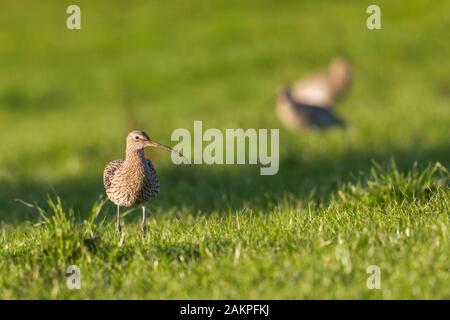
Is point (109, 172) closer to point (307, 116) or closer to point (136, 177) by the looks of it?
point (136, 177)

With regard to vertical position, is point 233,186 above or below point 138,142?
below

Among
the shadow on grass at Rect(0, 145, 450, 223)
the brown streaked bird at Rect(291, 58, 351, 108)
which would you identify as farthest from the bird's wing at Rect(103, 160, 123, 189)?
the brown streaked bird at Rect(291, 58, 351, 108)

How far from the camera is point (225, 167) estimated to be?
47.1 feet

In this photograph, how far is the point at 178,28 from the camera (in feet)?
101

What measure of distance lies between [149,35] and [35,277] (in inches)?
987

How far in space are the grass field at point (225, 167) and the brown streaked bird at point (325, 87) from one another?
2.15ft

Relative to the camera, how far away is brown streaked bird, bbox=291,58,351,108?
824 inches

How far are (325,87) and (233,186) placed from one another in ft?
29.6

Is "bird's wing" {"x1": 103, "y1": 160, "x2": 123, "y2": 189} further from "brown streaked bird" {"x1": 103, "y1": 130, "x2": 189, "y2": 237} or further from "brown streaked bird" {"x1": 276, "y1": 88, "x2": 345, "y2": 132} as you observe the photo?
"brown streaked bird" {"x1": 276, "y1": 88, "x2": 345, "y2": 132}

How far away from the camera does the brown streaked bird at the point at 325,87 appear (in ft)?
68.7

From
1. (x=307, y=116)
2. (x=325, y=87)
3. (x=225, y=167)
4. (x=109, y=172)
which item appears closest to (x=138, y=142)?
(x=109, y=172)

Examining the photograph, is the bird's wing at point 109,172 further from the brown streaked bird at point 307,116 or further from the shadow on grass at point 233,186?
Answer: the brown streaked bird at point 307,116

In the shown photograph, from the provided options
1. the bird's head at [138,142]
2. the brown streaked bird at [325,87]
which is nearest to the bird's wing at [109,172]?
the bird's head at [138,142]

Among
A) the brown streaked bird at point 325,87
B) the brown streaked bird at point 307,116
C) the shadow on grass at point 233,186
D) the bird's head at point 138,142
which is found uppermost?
the brown streaked bird at point 325,87
